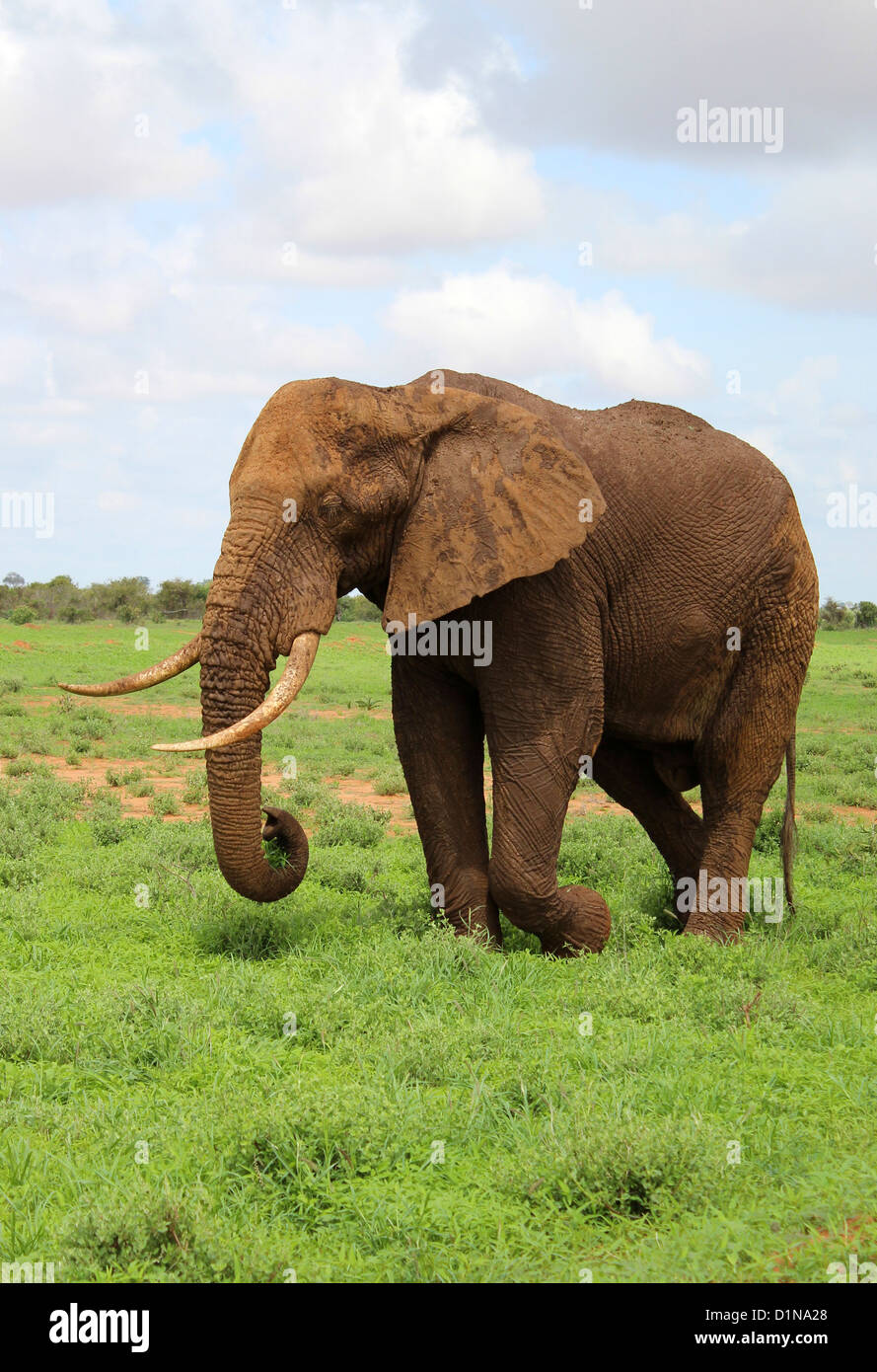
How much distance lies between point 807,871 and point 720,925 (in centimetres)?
291

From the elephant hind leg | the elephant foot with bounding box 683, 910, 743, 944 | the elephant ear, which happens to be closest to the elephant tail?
the elephant hind leg

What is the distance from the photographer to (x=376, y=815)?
13758 millimetres

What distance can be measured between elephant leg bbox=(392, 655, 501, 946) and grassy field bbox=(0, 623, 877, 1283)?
334mm

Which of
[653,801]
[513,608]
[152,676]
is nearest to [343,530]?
[513,608]

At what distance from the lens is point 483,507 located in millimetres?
7156

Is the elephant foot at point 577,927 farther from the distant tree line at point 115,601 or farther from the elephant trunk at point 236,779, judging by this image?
the distant tree line at point 115,601

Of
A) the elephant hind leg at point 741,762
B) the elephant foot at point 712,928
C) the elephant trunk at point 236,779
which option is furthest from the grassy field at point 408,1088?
the elephant trunk at point 236,779

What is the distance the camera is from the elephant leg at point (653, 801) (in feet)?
30.7

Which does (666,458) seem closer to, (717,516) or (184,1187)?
(717,516)

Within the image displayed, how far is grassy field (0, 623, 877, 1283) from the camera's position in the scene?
4305mm

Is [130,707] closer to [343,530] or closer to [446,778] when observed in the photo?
[446,778]

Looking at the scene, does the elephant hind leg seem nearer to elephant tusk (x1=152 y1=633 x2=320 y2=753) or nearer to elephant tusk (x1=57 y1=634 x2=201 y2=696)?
elephant tusk (x1=152 y1=633 x2=320 y2=753)

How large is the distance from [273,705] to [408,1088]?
195 centimetres
